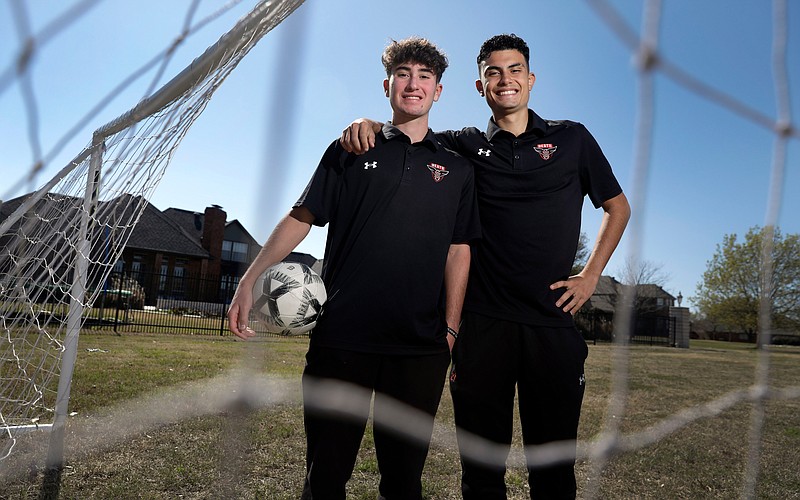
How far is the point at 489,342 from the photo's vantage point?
67.3 inches

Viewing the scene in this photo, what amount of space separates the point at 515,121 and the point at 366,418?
1.12 metres

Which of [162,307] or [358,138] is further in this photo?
[162,307]

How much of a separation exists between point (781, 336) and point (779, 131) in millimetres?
3516

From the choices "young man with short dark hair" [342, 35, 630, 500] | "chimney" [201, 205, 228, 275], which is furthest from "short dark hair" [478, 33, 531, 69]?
"chimney" [201, 205, 228, 275]

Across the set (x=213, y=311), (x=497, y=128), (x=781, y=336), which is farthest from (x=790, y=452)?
(x=213, y=311)

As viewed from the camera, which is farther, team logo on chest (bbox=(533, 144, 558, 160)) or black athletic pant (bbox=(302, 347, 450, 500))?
team logo on chest (bbox=(533, 144, 558, 160))

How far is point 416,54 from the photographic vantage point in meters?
1.63

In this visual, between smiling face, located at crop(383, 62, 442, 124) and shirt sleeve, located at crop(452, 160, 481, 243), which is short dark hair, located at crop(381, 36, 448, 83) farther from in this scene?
shirt sleeve, located at crop(452, 160, 481, 243)

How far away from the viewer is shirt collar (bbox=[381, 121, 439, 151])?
1.63 metres

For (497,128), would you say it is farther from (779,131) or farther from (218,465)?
(218,465)

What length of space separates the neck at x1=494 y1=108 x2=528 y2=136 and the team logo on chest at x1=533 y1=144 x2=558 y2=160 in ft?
0.32

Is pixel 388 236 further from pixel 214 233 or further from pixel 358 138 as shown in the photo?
pixel 214 233

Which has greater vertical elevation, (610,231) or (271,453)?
(610,231)

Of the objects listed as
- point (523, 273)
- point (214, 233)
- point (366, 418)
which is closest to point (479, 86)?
point (523, 273)
